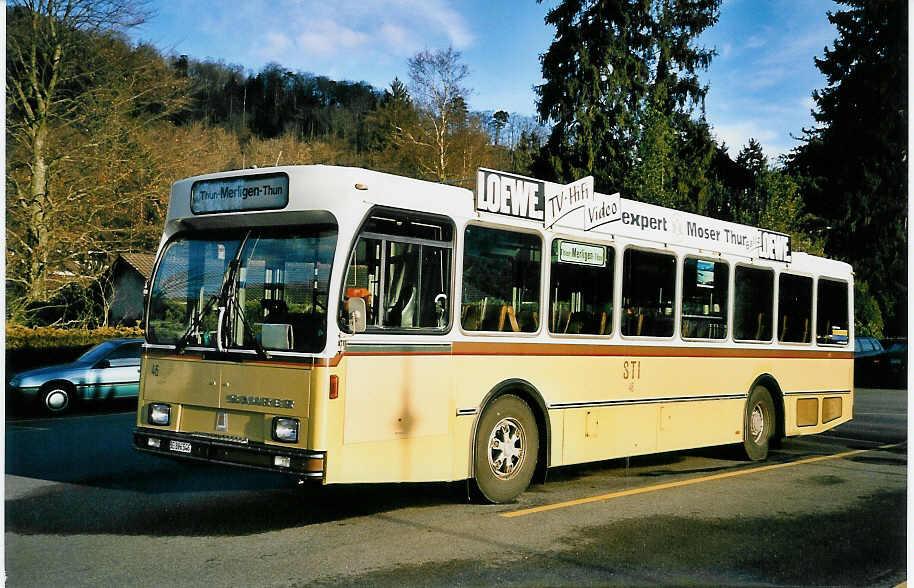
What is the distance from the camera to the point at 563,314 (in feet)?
30.8

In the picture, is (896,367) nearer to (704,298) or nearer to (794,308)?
(794,308)

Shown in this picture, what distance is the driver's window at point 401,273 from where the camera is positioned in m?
7.48

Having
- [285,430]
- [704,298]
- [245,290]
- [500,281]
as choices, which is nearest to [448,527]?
[285,430]

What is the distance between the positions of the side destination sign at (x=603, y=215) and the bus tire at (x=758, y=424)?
1.89 meters

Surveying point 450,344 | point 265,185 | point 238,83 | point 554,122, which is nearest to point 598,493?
point 450,344

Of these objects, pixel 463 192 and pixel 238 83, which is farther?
pixel 238 83

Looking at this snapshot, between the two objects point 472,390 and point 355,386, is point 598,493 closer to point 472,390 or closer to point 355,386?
point 472,390

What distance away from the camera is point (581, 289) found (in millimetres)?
9656

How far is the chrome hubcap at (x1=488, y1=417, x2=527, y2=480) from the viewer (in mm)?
8633

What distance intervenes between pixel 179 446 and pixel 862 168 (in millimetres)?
40323

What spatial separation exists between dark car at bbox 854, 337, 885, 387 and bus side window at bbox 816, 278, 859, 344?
55.8ft

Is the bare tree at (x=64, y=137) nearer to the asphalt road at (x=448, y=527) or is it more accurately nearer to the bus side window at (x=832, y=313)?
the asphalt road at (x=448, y=527)

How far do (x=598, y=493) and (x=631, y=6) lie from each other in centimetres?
3067

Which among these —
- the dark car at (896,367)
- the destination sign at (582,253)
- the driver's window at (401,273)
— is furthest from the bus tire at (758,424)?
the dark car at (896,367)
